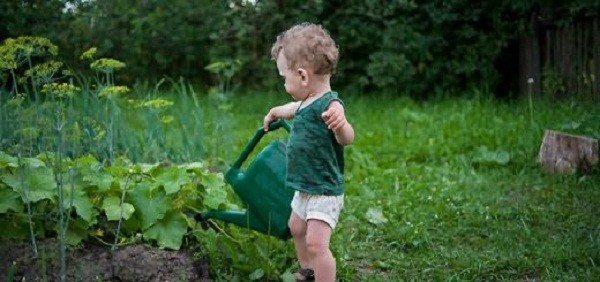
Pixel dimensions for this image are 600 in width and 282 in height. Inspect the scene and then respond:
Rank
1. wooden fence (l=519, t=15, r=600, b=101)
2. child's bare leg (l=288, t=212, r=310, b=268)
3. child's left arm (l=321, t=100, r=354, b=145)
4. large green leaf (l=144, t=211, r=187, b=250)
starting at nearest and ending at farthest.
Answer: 1. child's left arm (l=321, t=100, r=354, b=145)
2. child's bare leg (l=288, t=212, r=310, b=268)
3. large green leaf (l=144, t=211, r=187, b=250)
4. wooden fence (l=519, t=15, r=600, b=101)

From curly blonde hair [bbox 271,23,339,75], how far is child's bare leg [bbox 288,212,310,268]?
499mm

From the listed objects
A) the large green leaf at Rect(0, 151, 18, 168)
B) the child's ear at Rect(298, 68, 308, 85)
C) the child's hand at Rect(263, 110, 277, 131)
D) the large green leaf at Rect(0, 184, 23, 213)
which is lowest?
the large green leaf at Rect(0, 184, 23, 213)

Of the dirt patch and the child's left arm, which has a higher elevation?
the child's left arm

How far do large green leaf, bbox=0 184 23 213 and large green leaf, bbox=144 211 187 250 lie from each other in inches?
18.2

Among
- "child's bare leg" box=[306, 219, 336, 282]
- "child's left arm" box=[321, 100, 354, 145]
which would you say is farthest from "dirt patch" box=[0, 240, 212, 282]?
"child's left arm" box=[321, 100, 354, 145]

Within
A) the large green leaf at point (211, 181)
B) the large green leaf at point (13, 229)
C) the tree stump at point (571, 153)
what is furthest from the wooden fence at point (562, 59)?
the large green leaf at point (13, 229)

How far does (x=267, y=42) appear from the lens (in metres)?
9.75

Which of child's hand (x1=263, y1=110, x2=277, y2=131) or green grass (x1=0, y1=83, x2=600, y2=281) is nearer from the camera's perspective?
child's hand (x1=263, y1=110, x2=277, y2=131)

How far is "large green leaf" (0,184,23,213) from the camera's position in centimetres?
283

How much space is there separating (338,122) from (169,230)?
2.82 feet

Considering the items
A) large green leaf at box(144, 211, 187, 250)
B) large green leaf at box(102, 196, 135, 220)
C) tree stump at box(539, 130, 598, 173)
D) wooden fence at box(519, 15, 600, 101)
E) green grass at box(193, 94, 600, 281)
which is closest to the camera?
large green leaf at box(102, 196, 135, 220)

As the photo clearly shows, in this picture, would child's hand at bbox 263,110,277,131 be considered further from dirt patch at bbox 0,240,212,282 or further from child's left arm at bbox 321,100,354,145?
dirt patch at bbox 0,240,212,282

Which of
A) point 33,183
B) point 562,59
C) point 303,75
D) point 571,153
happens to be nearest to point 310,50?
point 303,75

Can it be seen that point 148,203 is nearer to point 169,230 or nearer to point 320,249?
point 169,230
